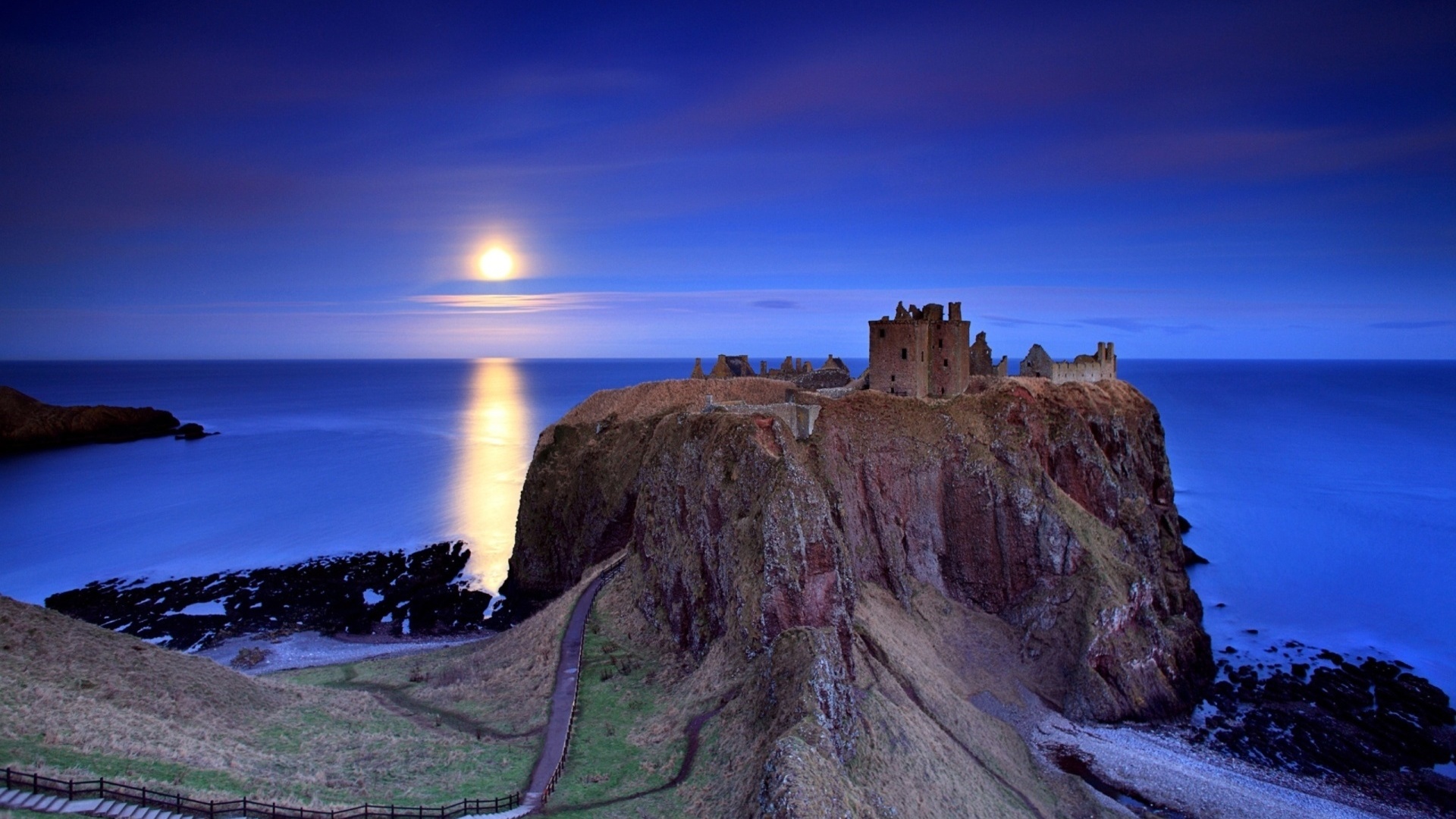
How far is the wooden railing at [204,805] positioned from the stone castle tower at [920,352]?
3577cm

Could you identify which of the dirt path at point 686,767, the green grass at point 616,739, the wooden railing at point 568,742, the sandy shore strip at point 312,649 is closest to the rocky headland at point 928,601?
the dirt path at point 686,767

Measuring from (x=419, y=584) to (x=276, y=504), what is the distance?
39578 mm

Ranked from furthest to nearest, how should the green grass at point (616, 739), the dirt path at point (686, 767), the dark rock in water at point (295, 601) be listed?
the dark rock in water at point (295, 601) → the green grass at point (616, 739) → the dirt path at point (686, 767)

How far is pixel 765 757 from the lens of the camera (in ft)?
79.5

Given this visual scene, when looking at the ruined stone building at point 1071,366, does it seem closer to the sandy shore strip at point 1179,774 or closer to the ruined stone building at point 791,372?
the ruined stone building at point 791,372

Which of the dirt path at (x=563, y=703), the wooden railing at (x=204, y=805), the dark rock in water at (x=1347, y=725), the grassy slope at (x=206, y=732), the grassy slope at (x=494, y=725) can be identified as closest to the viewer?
the wooden railing at (x=204, y=805)

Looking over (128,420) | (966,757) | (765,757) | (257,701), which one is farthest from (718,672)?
(128,420)

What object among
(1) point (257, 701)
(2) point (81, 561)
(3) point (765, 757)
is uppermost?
(3) point (765, 757)

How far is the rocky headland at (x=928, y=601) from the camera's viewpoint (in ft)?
91.0

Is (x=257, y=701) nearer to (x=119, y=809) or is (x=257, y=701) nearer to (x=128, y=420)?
(x=119, y=809)

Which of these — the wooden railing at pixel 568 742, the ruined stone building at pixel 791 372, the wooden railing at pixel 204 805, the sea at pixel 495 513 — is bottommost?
the sea at pixel 495 513

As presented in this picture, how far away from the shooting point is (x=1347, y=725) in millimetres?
40969

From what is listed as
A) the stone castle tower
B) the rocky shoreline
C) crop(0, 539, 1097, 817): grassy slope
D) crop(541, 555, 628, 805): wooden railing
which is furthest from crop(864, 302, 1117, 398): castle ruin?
the rocky shoreline

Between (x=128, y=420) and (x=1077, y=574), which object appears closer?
(x=1077, y=574)
